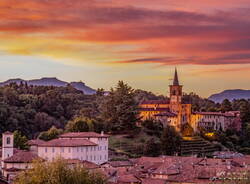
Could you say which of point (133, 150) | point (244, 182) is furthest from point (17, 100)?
point (244, 182)

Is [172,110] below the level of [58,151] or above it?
above

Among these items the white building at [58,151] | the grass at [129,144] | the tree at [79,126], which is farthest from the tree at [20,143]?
the grass at [129,144]

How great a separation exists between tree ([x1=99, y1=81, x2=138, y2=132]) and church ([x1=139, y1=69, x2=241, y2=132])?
46.5 feet

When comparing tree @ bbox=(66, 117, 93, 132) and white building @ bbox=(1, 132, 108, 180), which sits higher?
tree @ bbox=(66, 117, 93, 132)

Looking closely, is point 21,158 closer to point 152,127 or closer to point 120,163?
point 120,163

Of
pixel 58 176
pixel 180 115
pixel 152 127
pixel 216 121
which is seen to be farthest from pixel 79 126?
pixel 58 176

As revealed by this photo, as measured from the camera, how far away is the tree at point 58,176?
33500mm

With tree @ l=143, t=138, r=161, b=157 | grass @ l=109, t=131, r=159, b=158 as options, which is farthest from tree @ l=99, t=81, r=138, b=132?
tree @ l=143, t=138, r=161, b=157

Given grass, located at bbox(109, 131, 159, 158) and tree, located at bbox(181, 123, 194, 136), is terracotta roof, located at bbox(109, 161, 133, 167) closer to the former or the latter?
grass, located at bbox(109, 131, 159, 158)

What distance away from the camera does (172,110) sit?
10750cm

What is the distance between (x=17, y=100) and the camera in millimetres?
103500

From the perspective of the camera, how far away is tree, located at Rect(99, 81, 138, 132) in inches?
3386

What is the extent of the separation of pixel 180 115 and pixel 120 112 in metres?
20.8

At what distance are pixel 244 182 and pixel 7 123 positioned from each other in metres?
70.1
